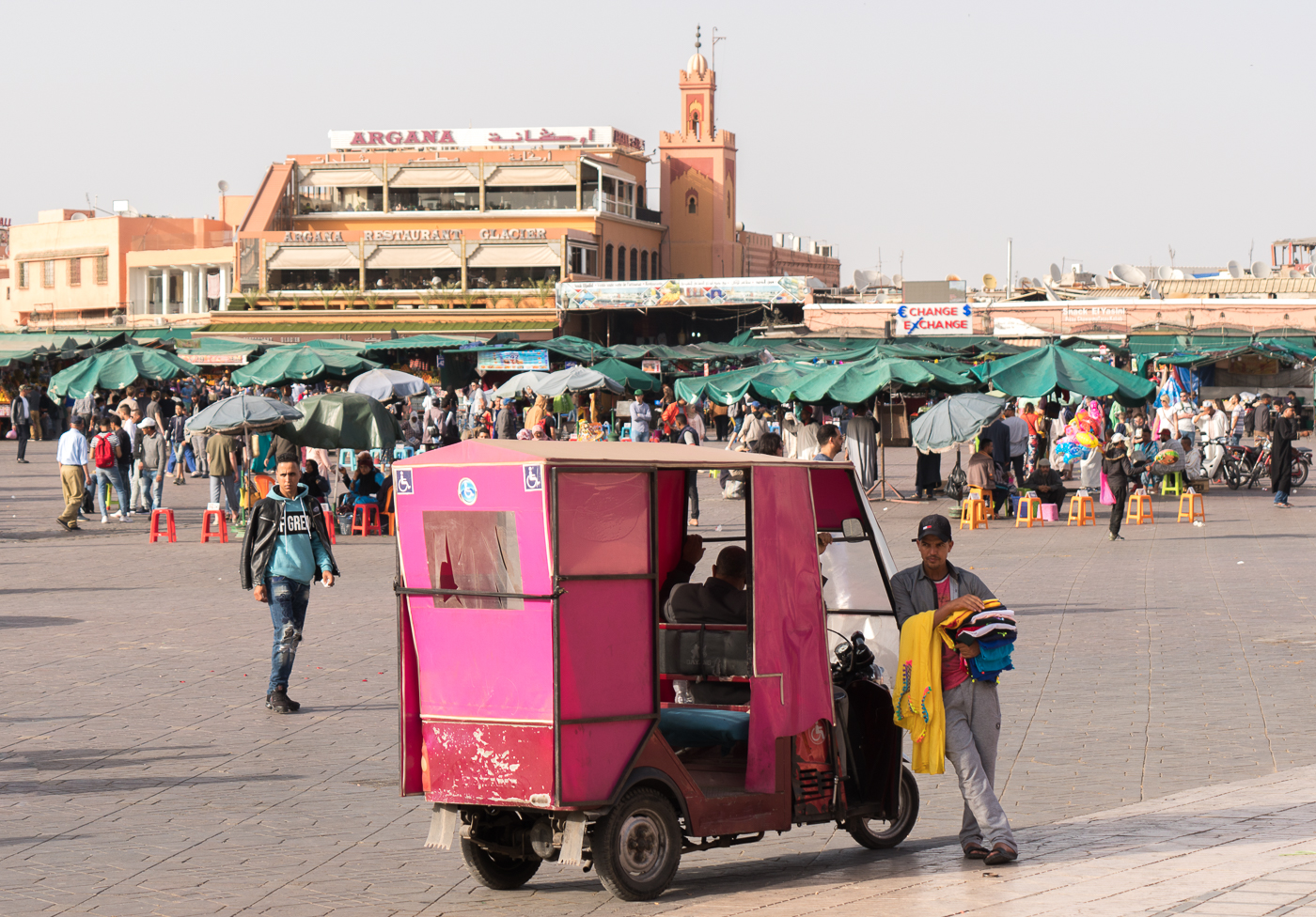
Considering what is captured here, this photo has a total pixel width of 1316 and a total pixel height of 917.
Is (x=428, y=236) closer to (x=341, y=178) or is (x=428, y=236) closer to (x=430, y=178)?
(x=430, y=178)

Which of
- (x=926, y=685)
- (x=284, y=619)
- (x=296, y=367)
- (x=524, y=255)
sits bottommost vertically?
(x=284, y=619)

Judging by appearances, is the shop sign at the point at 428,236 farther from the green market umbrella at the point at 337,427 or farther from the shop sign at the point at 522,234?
the green market umbrella at the point at 337,427

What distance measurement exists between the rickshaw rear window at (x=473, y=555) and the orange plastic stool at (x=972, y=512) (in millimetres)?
16063

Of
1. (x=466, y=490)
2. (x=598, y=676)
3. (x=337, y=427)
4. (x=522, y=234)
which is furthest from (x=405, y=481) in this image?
(x=522, y=234)

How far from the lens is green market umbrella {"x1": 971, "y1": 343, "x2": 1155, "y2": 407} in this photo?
23.4 metres

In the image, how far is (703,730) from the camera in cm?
596

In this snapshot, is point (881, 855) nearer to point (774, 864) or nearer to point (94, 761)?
point (774, 864)

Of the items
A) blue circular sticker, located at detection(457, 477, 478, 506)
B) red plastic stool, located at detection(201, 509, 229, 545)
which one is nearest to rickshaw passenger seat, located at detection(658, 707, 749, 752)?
blue circular sticker, located at detection(457, 477, 478, 506)

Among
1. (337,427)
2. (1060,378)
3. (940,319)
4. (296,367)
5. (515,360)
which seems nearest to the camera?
(337,427)

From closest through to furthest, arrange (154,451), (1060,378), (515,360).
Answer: (154,451), (1060,378), (515,360)

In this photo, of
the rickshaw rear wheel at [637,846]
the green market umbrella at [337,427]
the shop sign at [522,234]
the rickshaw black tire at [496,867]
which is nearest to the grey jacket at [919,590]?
the rickshaw rear wheel at [637,846]

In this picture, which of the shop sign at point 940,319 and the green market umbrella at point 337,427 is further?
the shop sign at point 940,319

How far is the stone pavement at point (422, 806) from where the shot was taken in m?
5.41

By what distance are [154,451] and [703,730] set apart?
56.1ft
